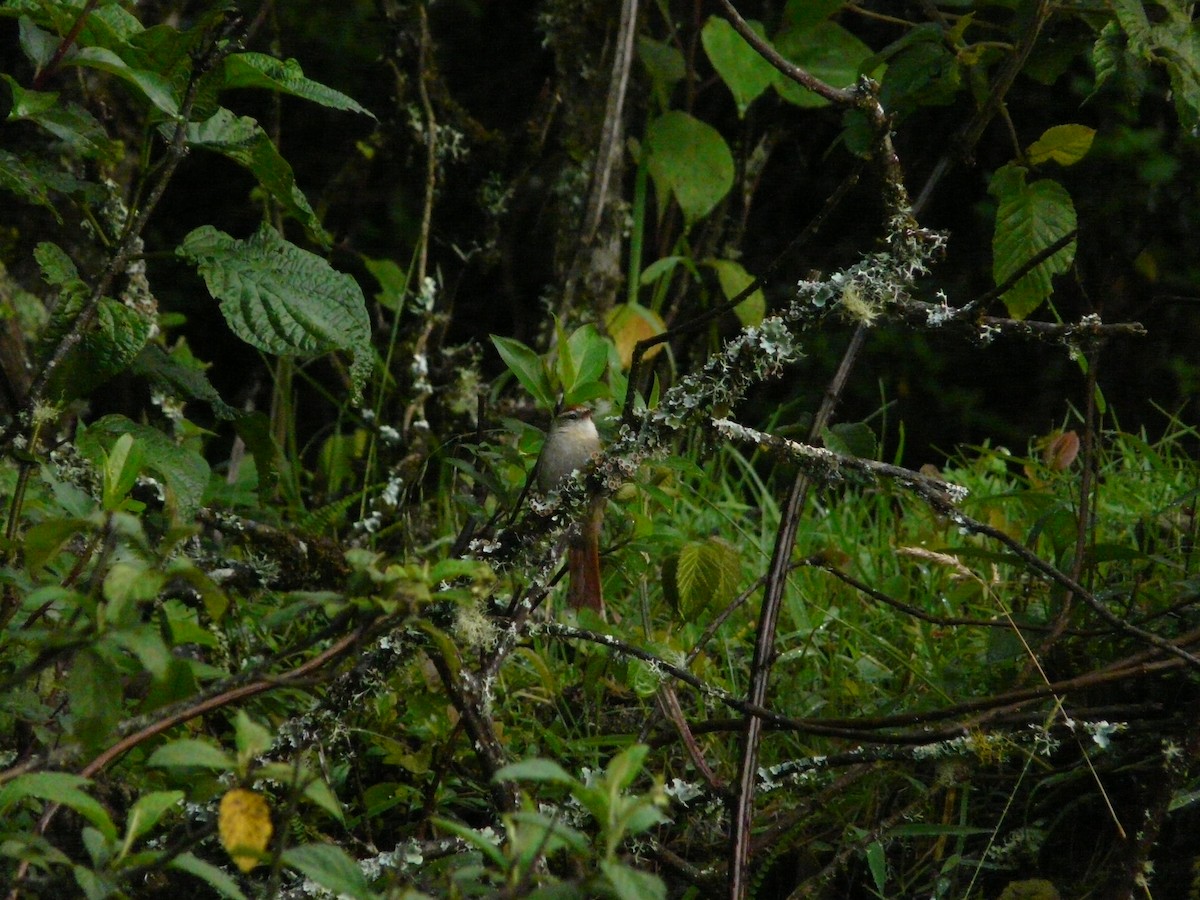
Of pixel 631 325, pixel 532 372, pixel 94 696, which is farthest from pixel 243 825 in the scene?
pixel 631 325

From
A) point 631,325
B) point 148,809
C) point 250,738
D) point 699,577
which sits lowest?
point 631,325

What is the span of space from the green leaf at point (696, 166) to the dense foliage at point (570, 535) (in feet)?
0.04

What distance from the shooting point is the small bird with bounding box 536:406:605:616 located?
177 centimetres

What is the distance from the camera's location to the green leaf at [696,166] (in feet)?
9.46

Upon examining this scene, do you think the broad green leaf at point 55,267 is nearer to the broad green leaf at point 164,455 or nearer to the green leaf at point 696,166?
the broad green leaf at point 164,455

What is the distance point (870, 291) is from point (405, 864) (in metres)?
0.85

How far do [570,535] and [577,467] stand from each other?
0.97 feet

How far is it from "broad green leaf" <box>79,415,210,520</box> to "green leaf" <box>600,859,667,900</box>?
0.90 m

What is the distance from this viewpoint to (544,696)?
2.02 m

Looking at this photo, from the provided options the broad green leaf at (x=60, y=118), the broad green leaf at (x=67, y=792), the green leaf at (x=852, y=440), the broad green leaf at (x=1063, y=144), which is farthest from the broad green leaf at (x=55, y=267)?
the broad green leaf at (x=1063, y=144)

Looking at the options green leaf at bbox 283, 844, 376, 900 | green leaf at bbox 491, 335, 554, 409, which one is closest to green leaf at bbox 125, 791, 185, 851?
green leaf at bbox 283, 844, 376, 900

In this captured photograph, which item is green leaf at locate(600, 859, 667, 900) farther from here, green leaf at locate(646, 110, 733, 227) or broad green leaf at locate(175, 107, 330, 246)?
green leaf at locate(646, 110, 733, 227)

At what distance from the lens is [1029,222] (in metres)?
1.76

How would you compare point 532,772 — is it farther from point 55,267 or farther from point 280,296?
point 55,267
